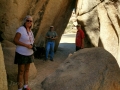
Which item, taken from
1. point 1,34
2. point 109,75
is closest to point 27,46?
point 109,75

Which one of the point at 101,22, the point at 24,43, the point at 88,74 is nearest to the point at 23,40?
the point at 24,43

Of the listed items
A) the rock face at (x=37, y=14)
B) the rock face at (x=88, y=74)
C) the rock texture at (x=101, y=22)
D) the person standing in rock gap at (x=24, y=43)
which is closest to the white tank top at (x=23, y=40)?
the person standing in rock gap at (x=24, y=43)

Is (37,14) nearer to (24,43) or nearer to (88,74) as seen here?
(24,43)

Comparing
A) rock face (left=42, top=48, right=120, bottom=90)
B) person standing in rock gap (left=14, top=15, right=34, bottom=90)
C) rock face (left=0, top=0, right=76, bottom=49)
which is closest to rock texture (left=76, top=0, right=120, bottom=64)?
rock face (left=0, top=0, right=76, bottom=49)

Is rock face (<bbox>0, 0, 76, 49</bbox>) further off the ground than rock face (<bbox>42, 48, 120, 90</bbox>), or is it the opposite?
rock face (<bbox>0, 0, 76, 49</bbox>)

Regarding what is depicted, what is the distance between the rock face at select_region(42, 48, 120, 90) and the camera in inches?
155

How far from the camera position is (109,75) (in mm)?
4129

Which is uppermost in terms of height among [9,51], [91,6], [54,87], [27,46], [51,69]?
[91,6]

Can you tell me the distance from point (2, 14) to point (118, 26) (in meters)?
3.41

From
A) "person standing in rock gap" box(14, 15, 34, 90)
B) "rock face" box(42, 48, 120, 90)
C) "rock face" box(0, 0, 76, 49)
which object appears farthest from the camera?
"rock face" box(0, 0, 76, 49)

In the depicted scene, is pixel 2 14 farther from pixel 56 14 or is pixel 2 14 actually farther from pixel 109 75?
pixel 109 75

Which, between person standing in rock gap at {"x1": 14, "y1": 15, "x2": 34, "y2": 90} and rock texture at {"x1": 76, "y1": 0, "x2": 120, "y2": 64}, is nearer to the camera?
person standing in rock gap at {"x1": 14, "y1": 15, "x2": 34, "y2": 90}

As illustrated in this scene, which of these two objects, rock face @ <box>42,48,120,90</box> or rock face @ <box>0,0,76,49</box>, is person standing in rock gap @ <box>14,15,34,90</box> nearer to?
rock face @ <box>42,48,120,90</box>

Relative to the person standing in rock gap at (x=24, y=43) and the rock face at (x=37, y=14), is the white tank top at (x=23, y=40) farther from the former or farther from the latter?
the rock face at (x=37, y=14)
